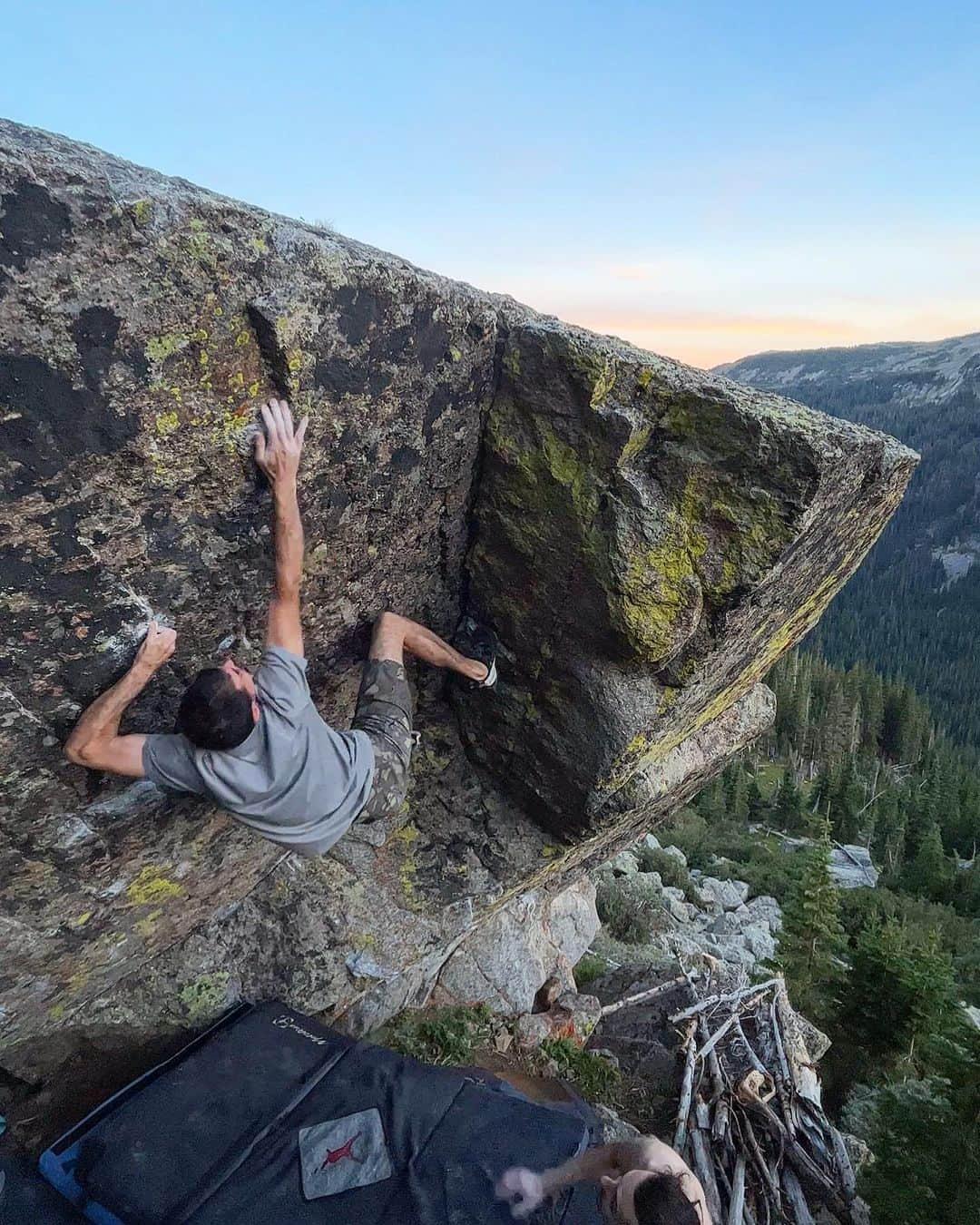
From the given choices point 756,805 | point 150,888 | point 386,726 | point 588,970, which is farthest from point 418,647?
point 756,805

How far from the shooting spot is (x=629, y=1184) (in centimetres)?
402

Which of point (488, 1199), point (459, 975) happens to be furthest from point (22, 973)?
point (459, 975)

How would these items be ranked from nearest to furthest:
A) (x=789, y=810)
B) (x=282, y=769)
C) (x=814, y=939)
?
(x=282, y=769)
(x=814, y=939)
(x=789, y=810)

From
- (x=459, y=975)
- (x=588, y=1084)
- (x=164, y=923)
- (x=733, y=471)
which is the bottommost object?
(x=588, y=1084)

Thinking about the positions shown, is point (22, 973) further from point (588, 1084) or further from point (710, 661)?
point (588, 1084)

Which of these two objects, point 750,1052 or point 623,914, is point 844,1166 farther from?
point 623,914

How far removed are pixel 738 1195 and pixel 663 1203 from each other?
5906 millimetres

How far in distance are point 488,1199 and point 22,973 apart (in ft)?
11.1

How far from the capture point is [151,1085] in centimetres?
529

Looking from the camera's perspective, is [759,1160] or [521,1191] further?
[759,1160]

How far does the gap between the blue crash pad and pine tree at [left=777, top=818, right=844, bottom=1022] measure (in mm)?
12800

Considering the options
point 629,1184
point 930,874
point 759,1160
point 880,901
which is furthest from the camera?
point 930,874

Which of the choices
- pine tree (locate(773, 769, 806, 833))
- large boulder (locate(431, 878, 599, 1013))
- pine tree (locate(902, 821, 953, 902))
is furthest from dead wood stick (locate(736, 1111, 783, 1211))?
pine tree (locate(773, 769, 806, 833))

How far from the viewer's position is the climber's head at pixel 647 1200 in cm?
376
